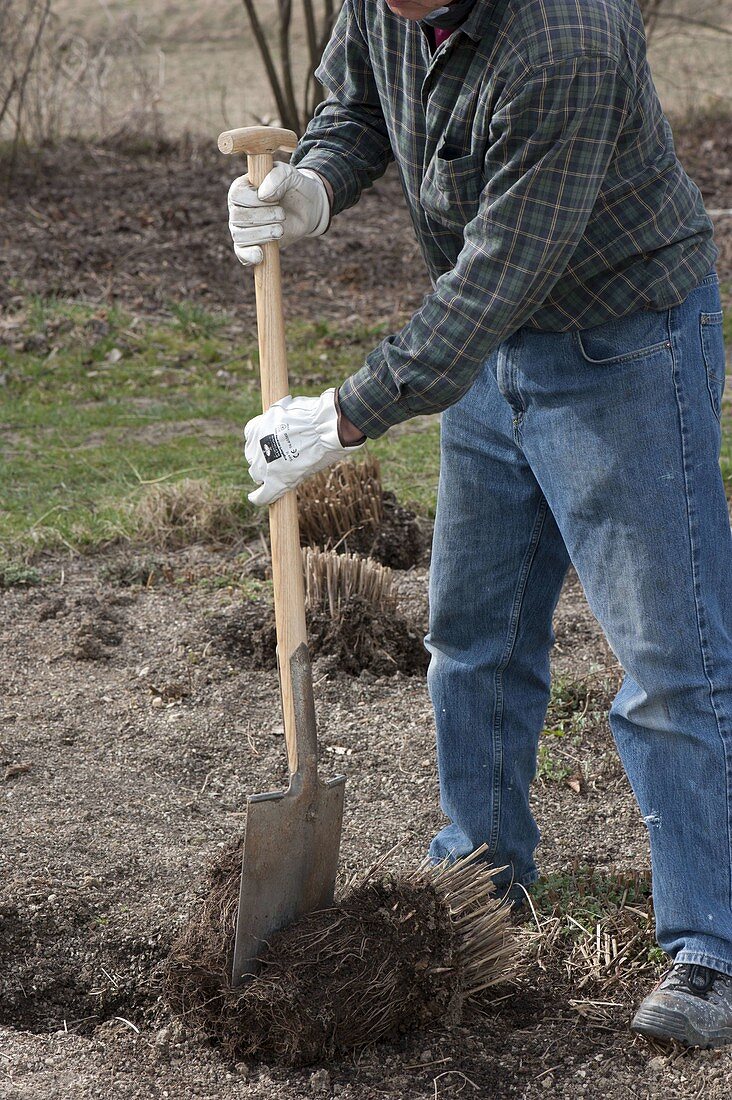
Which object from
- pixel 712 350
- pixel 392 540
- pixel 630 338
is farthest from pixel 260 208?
pixel 392 540

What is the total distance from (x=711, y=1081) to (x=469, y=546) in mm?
1109

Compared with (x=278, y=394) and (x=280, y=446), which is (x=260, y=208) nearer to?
(x=278, y=394)

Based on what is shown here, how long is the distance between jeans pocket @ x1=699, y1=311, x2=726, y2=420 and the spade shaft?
32.0 inches

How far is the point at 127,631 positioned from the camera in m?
4.05

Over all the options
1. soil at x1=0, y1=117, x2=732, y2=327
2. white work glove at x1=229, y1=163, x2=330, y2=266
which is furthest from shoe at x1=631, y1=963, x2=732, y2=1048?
soil at x1=0, y1=117, x2=732, y2=327

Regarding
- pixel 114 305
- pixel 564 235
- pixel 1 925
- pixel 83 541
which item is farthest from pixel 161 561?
pixel 114 305

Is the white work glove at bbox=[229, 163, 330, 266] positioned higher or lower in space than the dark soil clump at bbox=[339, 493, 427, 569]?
higher

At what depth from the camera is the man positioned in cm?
193

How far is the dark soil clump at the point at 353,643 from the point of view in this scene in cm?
380

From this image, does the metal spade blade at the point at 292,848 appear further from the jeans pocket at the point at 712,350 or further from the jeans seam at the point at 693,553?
the jeans pocket at the point at 712,350

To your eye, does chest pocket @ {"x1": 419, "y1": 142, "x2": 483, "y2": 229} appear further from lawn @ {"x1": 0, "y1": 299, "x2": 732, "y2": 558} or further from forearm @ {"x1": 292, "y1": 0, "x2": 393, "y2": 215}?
lawn @ {"x1": 0, "y1": 299, "x2": 732, "y2": 558}

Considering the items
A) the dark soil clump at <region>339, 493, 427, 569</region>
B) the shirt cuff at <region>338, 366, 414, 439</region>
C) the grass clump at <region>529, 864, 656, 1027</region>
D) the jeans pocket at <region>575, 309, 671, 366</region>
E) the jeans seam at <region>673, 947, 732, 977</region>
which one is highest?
the jeans pocket at <region>575, 309, 671, 366</region>

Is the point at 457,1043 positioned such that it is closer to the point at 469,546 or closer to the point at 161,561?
the point at 469,546

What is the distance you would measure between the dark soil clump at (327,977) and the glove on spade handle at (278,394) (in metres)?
0.31
